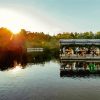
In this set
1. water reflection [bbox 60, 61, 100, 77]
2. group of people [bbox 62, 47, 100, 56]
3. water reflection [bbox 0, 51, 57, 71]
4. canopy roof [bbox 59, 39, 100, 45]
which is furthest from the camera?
group of people [bbox 62, 47, 100, 56]

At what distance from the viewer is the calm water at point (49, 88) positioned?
31850mm

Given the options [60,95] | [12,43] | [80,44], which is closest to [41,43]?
[12,43]

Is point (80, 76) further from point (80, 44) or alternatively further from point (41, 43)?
point (41, 43)

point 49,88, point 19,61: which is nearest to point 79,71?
point 49,88

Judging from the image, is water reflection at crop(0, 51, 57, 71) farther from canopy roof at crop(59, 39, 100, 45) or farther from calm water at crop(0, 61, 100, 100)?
calm water at crop(0, 61, 100, 100)

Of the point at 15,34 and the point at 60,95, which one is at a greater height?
the point at 15,34

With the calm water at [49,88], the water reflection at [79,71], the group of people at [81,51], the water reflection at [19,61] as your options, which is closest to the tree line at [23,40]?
the water reflection at [19,61]

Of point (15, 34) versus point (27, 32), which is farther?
point (27, 32)

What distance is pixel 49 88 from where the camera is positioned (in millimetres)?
36281

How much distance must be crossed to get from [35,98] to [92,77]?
15.2 m

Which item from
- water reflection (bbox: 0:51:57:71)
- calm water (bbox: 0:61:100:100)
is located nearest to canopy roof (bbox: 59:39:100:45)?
water reflection (bbox: 0:51:57:71)

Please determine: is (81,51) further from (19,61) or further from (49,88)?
(49,88)

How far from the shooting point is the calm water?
31.9 m

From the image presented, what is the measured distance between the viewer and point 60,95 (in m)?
32.6
